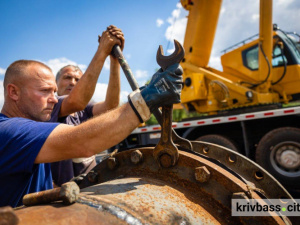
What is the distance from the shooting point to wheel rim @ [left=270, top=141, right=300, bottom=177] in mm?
4105

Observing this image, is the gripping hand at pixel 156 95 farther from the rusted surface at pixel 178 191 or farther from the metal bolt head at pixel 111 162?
the metal bolt head at pixel 111 162

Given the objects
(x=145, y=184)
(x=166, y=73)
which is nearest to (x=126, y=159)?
(x=145, y=184)

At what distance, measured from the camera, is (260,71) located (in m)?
5.31

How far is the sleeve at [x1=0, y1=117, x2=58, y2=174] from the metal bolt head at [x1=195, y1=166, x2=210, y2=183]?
2.26 feet

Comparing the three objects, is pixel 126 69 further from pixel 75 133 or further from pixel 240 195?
pixel 240 195

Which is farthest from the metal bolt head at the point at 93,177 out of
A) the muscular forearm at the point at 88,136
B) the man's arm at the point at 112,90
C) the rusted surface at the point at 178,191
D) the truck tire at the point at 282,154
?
the truck tire at the point at 282,154

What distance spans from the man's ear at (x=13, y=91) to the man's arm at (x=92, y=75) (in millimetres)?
588

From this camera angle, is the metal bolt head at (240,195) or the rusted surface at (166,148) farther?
the rusted surface at (166,148)

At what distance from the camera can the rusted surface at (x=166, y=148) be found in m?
1.15

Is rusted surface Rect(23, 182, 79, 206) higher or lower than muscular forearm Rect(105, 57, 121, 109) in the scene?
lower

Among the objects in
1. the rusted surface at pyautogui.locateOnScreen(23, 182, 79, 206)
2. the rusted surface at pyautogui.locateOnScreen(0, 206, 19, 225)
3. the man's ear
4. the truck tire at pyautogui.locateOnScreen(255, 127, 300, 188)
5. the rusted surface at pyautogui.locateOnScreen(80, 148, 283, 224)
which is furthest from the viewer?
the truck tire at pyautogui.locateOnScreen(255, 127, 300, 188)

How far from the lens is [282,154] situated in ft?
13.9

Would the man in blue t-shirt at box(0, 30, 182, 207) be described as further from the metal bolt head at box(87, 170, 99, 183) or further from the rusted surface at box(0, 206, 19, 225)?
the rusted surface at box(0, 206, 19, 225)

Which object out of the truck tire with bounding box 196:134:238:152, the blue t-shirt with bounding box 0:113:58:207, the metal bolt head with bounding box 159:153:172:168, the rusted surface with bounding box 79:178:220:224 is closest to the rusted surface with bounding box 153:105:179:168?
the metal bolt head with bounding box 159:153:172:168
